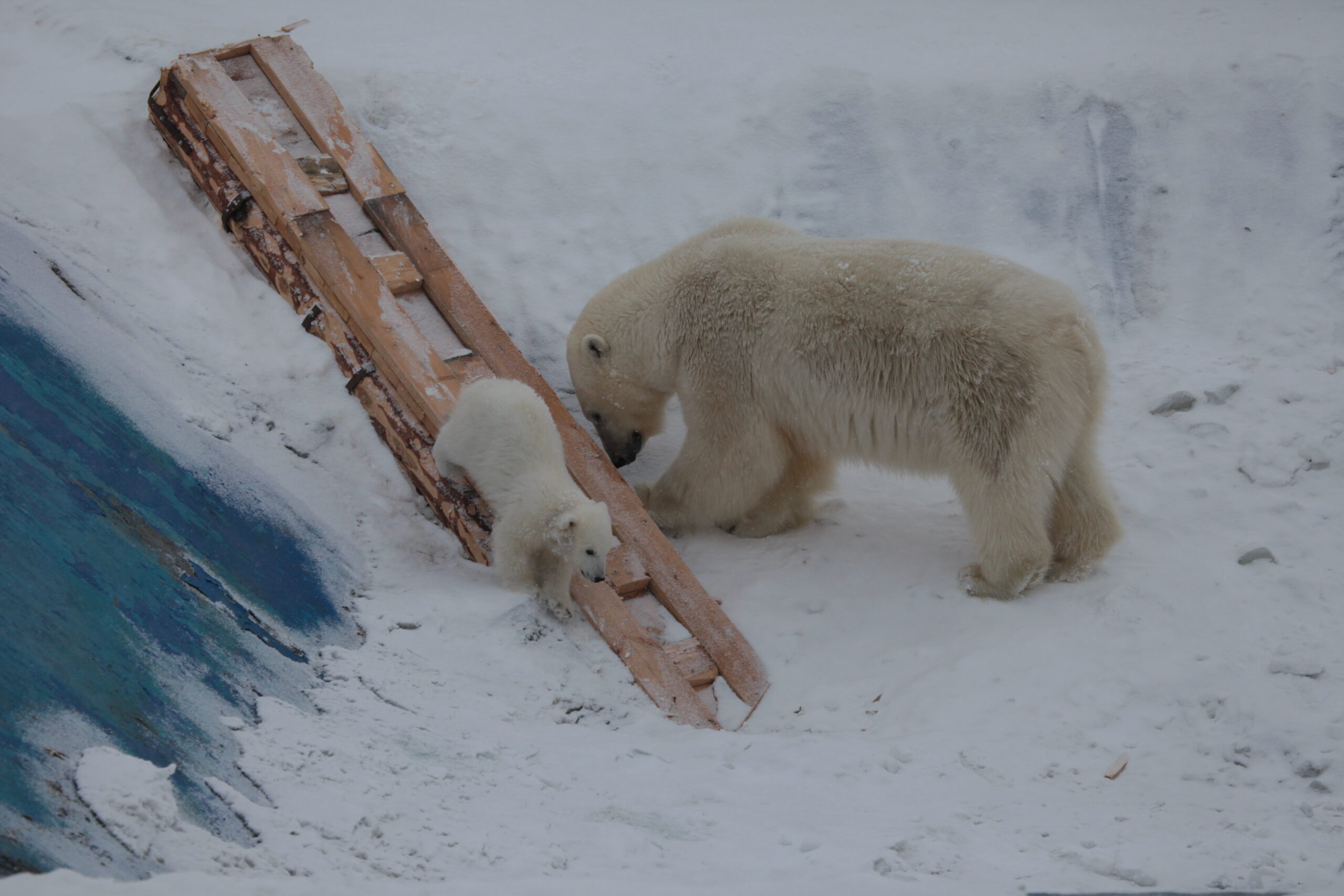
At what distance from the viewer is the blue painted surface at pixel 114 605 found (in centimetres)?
245

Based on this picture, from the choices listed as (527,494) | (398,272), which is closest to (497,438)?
(527,494)

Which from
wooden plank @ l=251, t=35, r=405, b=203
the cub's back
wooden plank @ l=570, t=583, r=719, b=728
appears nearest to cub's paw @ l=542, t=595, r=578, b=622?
wooden plank @ l=570, t=583, r=719, b=728

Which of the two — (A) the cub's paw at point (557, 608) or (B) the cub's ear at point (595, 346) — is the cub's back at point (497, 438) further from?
(B) the cub's ear at point (595, 346)

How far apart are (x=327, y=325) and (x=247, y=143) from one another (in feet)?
3.40

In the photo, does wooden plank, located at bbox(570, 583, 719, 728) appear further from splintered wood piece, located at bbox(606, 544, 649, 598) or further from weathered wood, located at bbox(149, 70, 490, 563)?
weathered wood, located at bbox(149, 70, 490, 563)

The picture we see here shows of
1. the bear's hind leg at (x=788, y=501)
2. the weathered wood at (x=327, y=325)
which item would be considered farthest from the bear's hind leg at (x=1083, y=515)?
the weathered wood at (x=327, y=325)

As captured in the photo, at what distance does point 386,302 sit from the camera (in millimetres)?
4730

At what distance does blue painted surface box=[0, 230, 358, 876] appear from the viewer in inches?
96.5

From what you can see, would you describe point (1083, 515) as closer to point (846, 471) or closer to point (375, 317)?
point (846, 471)

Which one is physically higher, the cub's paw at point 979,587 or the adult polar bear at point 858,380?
the adult polar bear at point 858,380

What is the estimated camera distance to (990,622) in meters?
4.40

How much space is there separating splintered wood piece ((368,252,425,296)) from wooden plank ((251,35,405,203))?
0.39 m

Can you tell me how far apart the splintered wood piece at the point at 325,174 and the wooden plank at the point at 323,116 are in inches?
1.2

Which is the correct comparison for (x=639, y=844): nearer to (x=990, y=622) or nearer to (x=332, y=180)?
(x=990, y=622)
